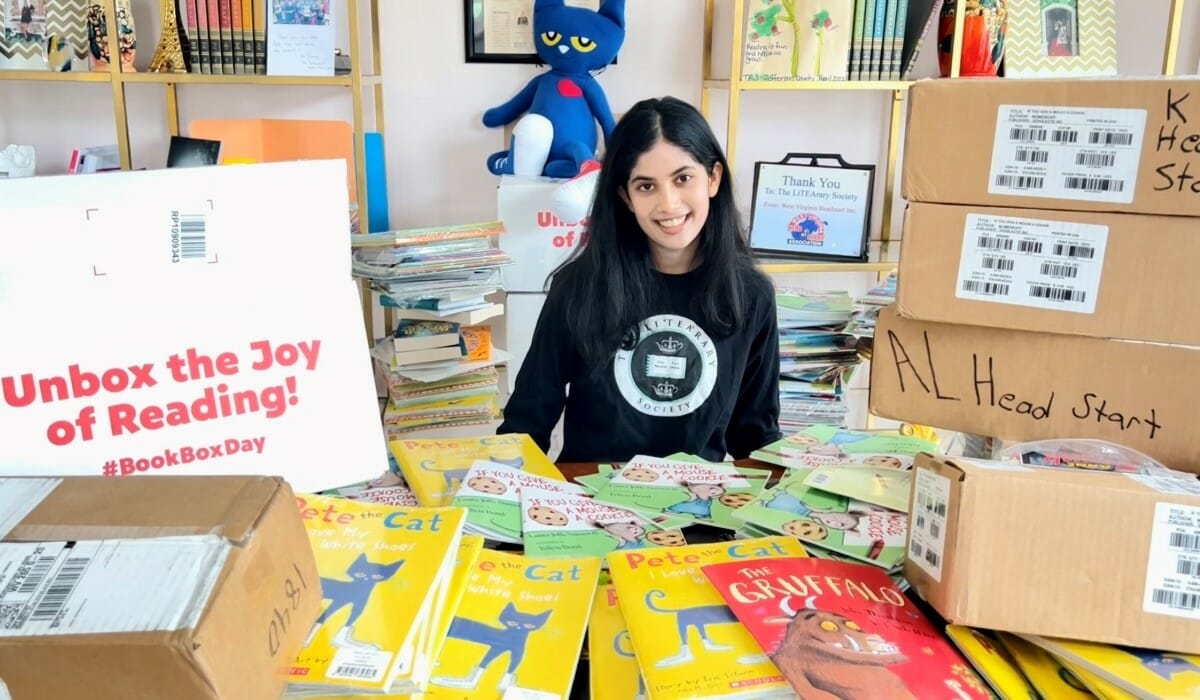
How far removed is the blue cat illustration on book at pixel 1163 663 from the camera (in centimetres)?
61

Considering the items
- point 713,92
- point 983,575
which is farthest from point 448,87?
point 983,575

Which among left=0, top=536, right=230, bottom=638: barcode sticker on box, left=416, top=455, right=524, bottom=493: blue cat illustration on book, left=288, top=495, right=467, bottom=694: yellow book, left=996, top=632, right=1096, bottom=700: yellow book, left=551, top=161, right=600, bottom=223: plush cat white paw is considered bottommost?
left=416, top=455, right=524, bottom=493: blue cat illustration on book

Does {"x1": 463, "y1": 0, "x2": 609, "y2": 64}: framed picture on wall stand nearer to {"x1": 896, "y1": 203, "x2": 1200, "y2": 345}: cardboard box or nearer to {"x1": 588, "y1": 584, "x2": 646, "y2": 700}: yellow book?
{"x1": 896, "y1": 203, "x2": 1200, "y2": 345}: cardboard box

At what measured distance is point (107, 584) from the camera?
1.63 feet

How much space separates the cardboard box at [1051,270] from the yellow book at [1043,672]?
263 millimetres

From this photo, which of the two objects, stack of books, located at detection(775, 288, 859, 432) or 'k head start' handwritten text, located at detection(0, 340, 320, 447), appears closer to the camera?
'k head start' handwritten text, located at detection(0, 340, 320, 447)

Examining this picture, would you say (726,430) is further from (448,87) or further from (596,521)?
(448,87)

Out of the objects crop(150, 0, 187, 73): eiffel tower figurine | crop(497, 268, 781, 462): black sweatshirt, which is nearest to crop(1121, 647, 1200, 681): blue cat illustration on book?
crop(497, 268, 781, 462): black sweatshirt

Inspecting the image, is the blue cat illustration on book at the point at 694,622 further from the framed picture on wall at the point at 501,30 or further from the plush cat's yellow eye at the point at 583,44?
the framed picture on wall at the point at 501,30

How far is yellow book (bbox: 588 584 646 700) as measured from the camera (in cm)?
65

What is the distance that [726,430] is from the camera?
1710 millimetres

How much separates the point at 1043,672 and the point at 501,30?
2.23 meters

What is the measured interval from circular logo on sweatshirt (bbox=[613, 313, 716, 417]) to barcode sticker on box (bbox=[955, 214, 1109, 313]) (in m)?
0.82

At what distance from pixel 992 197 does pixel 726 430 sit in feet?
3.30
